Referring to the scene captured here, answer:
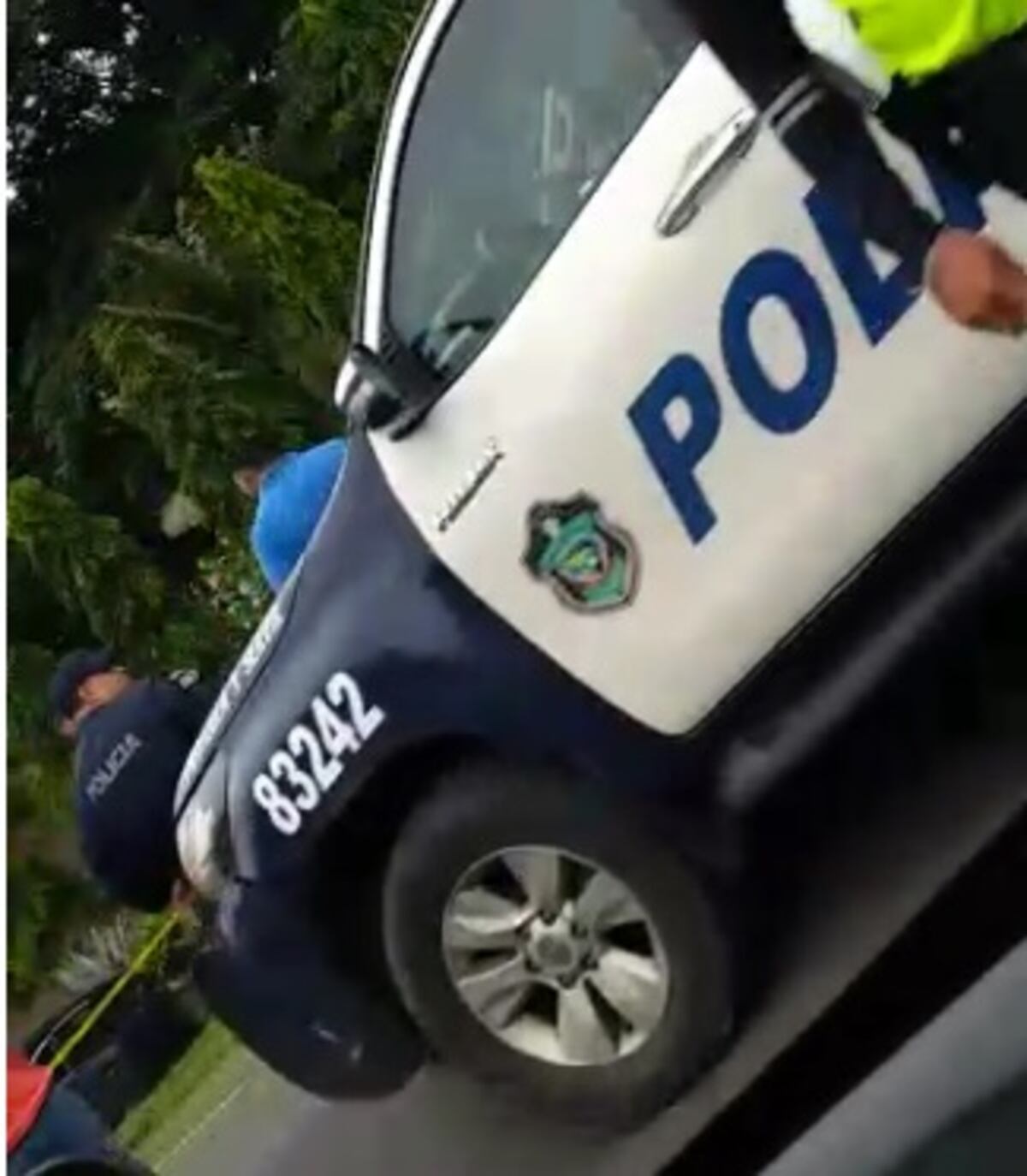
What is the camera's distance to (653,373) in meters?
5.04

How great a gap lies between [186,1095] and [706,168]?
5.55 m

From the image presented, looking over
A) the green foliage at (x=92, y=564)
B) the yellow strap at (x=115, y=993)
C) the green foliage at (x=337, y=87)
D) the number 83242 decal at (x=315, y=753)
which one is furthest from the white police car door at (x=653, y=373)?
the green foliage at (x=92, y=564)

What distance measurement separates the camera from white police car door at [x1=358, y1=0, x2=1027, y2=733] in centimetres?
492

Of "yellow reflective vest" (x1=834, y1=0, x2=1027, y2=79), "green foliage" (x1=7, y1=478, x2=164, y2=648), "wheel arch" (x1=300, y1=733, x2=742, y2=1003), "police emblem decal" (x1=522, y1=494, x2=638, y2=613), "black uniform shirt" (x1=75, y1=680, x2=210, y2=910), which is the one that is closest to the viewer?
"yellow reflective vest" (x1=834, y1=0, x2=1027, y2=79)

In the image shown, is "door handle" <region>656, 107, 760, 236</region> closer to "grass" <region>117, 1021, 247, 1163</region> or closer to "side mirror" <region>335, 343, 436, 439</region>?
"side mirror" <region>335, 343, 436, 439</region>

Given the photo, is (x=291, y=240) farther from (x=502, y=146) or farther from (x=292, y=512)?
(x=502, y=146)

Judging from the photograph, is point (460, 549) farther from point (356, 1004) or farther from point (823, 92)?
point (823, 92)

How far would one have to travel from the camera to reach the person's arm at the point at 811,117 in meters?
3.49

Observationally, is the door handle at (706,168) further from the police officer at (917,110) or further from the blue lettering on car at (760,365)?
the police officer at (917,110)

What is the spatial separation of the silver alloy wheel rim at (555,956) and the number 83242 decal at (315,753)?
0.31 m

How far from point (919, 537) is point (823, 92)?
1688 mm

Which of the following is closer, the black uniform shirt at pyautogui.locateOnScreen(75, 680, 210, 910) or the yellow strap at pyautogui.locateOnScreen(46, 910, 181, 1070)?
the black uniform shirt at pyautogui.locateOnScreen(75, 680, 210, 910)

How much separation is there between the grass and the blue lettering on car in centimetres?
421

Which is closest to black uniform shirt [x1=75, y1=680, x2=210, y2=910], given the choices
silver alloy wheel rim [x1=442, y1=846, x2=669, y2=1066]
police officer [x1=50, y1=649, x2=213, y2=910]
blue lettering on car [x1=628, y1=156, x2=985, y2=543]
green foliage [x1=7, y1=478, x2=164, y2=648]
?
police officer [x1=50, y1=649, x2=213, y2=910]
